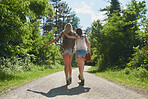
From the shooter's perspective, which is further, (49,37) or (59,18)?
(59,18)

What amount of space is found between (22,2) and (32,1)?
3.98m

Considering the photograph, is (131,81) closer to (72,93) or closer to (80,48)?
(80,48)

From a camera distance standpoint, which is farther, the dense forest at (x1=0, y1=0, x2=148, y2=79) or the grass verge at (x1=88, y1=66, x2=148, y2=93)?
the dense forest at (x1=0, y1=0, x2=148, y2=79)

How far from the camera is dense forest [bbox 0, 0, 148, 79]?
838 cm

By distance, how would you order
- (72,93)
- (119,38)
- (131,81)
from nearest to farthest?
(72,93)
(131,81)
(119,38)

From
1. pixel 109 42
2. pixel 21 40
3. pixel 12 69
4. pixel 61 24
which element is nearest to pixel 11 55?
pixel 12 69

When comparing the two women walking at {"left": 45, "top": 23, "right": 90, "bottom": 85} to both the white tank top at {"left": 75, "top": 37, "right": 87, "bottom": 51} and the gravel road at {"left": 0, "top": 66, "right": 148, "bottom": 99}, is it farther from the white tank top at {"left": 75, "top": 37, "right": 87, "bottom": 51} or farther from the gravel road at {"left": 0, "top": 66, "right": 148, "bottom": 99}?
the gravel road at {"left": 0, "top": 66, "right": 148, "bottom": 99}

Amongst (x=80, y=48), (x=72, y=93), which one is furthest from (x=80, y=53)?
(x=72, y=93)

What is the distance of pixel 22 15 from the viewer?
888cm

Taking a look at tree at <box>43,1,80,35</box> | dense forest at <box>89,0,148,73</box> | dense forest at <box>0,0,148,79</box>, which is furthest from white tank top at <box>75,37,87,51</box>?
tree at <box>43,1,80,35</box>

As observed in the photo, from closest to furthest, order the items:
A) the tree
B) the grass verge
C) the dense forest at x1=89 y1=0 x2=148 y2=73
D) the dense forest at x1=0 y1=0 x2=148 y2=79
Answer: the grass verge, the dense forest at x1=0 y1=0 x2=148 y2=79, the dense forest at x1=89 y1=0 x2=148 y2=73, the tree

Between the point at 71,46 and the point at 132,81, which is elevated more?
the point at 71,46

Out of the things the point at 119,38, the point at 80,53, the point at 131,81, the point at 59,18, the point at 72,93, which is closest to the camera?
the point at 72,93

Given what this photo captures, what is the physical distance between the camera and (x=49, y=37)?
73.6ft
